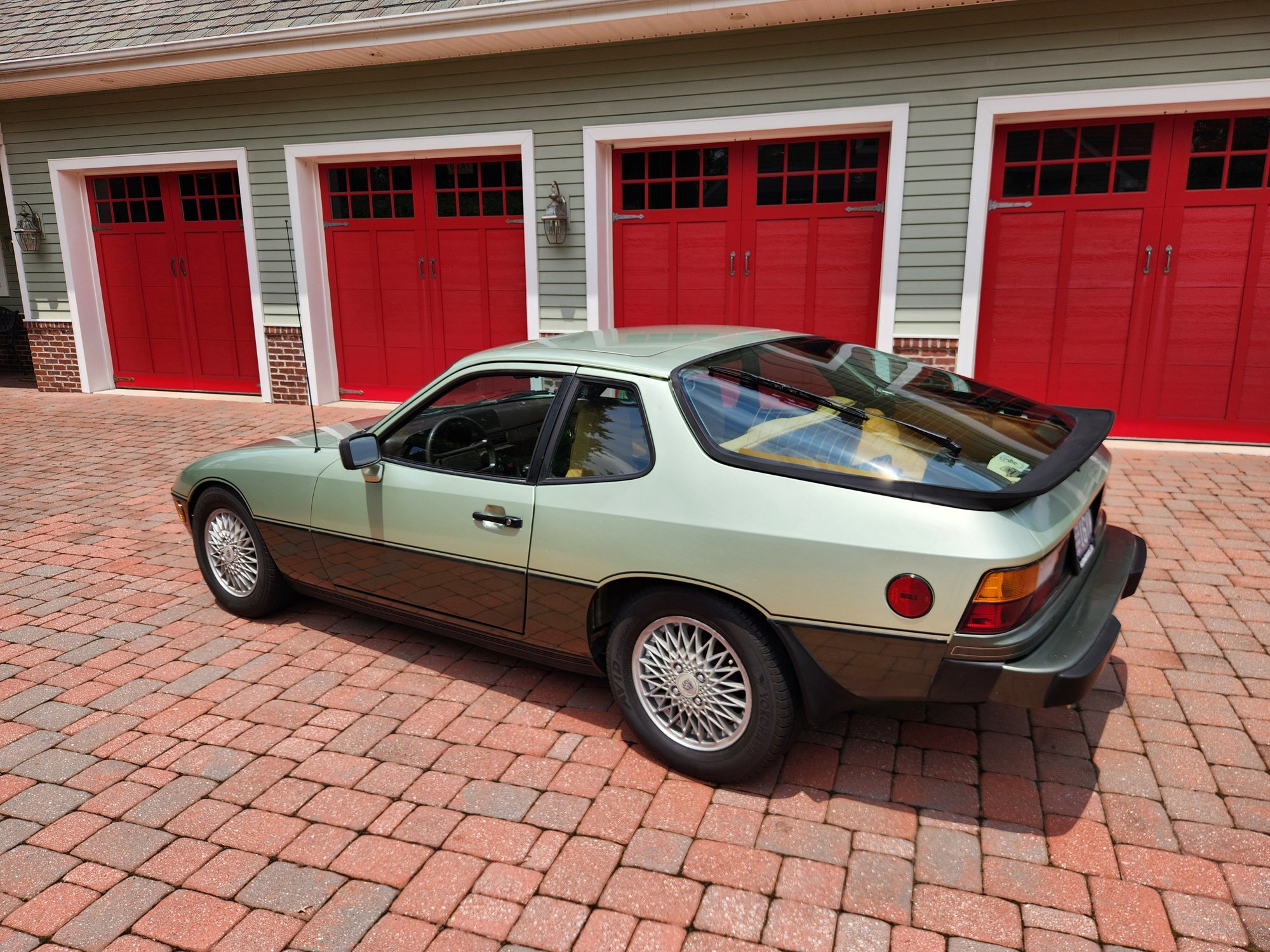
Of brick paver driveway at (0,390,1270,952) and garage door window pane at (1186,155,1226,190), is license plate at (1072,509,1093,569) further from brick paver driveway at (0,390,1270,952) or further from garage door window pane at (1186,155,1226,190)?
garage door window pane at (1186,155,1226,190)

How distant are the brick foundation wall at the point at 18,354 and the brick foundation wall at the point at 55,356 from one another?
7.84ft

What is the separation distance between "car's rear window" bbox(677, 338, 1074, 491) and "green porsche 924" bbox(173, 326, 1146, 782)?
1cm

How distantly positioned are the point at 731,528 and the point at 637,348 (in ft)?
3.17

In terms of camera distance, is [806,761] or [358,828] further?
[806,761]

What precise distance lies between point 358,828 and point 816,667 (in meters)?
1.57

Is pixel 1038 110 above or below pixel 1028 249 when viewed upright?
above

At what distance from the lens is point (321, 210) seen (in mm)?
10219

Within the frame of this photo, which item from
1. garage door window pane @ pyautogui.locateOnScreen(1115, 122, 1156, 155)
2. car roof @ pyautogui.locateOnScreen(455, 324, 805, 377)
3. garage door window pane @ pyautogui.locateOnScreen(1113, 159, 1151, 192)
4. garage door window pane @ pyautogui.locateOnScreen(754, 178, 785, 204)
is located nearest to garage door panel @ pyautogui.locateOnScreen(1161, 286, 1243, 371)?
garage door window pane @ pyautogui.locateOnScreen(1113, 159, 1151, 192)

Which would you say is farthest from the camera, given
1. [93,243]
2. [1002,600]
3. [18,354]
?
[18,354]

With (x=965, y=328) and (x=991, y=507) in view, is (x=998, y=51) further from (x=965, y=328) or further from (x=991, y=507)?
(x=991, y=507)

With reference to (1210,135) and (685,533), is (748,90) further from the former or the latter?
(685,533)

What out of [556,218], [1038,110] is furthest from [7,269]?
[1038,110]

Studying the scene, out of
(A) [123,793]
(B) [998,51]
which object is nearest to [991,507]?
(A) [123,793]

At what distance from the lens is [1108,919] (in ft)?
7.98
